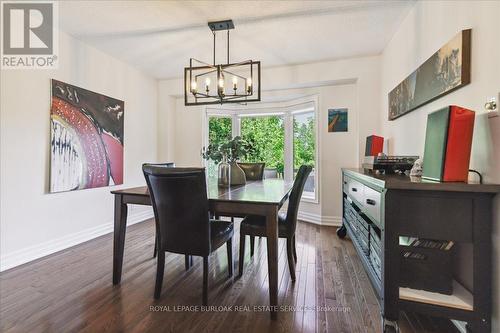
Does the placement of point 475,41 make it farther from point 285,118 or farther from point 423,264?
point 285,118

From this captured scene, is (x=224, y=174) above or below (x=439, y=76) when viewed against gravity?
below

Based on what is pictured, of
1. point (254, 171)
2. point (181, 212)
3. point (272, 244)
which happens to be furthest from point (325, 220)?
point (181, 212)

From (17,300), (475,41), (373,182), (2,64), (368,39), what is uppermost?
(368,39)

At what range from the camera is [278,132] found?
450 centimetres

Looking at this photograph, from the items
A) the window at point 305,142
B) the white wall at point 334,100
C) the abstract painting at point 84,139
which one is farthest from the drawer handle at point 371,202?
the abstract painting at point 84,139

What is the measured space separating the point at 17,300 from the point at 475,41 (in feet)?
11.4

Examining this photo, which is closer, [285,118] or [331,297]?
[331,297]

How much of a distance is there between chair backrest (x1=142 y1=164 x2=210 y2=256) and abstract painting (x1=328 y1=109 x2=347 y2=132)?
9.08 feet

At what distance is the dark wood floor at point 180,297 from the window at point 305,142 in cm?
168

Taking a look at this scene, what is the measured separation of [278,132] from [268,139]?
0.23 m

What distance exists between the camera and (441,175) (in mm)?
1299

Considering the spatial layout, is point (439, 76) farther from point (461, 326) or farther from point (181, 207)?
point (181, 207)

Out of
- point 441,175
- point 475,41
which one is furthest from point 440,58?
point 441,175

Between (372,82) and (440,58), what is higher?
(372,82)
